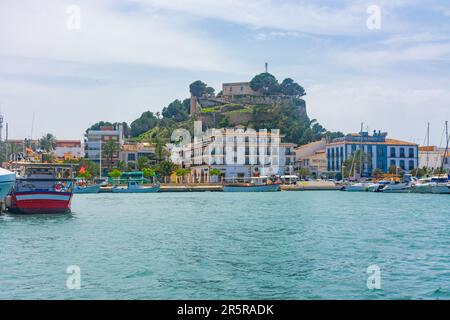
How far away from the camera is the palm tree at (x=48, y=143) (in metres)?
148

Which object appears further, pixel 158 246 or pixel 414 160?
pixel 414 160

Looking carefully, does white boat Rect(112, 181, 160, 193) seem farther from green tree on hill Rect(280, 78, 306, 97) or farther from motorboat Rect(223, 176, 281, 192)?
green tree on hill Rect(280, 78, 306, 97)

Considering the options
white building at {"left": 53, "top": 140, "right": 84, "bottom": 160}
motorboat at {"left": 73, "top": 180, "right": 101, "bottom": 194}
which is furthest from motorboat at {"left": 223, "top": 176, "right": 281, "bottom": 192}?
white building at {"left": 53, "top": 140, "right": 84, "bottom": 160}

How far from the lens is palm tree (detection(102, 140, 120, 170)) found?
133 m

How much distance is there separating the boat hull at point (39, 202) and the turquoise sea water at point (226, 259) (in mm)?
5437

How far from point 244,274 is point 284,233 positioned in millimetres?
14017

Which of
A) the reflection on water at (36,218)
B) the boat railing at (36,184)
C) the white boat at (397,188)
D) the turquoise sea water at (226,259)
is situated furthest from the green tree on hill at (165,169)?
the turquoise sea water at (226,259)

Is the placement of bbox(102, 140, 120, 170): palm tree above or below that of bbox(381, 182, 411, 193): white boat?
above

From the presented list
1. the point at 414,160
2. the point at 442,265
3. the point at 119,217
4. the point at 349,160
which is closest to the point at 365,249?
the point at 442,265

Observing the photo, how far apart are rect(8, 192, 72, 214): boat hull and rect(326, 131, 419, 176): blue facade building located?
93985mm

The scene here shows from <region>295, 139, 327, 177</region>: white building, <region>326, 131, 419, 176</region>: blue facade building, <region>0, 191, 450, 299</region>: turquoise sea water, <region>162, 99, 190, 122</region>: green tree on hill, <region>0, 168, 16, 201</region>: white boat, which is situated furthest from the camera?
<region>162, 99, 190, 122</region>: green tree on hill

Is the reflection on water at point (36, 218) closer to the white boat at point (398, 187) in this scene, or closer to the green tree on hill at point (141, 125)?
the white boat at point (398, 187)
